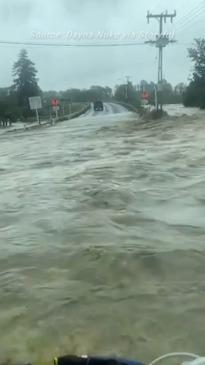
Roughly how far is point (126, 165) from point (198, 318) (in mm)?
9710

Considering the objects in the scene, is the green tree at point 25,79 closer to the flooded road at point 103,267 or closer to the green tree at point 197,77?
the green tree at point 197,77

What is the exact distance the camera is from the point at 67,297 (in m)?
5.19

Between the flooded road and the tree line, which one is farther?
the tree line

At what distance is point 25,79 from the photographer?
306 ft

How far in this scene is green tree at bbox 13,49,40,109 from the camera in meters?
92.1

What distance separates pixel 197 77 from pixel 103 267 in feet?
220

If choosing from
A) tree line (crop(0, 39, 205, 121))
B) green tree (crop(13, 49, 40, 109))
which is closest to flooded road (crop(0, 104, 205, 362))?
tree line (crop(0, 39, 205, 121))

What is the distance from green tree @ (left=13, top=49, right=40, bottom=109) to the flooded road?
268 ft

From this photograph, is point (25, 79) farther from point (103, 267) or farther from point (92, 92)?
point (103, 267)

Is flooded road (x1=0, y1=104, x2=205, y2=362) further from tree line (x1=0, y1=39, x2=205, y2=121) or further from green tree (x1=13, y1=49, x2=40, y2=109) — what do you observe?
green tree (x1=13, y1=49, x2=40, y2=109)

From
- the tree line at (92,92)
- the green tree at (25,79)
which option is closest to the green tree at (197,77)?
the tree line at (92,92)

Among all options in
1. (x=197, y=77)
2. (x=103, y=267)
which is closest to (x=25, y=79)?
(x=197, y=77)

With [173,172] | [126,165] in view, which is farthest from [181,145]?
[173,172]

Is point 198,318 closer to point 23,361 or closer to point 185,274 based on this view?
point 185,274
